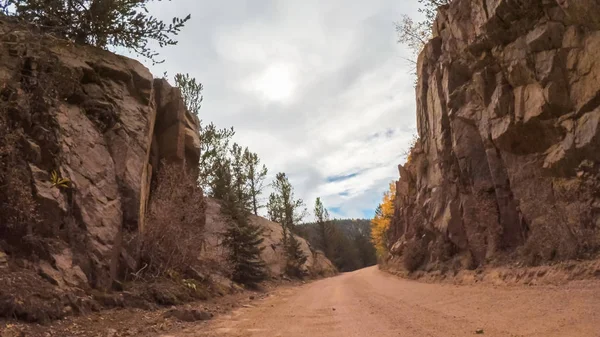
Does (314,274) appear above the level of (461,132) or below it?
below

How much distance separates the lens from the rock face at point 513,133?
1147 centimetres

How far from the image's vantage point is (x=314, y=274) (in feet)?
140

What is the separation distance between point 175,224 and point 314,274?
29047 millimetres

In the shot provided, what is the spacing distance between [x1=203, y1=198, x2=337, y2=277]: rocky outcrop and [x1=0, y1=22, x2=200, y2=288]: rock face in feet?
20.0

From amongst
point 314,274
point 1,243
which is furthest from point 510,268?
point 314,274

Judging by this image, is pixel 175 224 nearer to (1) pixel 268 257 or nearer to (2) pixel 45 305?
(2) pixel 45 305

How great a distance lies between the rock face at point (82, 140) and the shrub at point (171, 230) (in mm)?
666

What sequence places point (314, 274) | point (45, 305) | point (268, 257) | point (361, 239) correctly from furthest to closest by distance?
1. point (361, 239)
2. point (314, 274)
3. point (268, 257)
4. point (45, 305)

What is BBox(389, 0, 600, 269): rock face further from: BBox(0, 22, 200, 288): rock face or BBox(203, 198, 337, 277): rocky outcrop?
BBox(0, 22, 200, 288): rock face

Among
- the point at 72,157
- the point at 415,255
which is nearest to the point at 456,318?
the point at 72,157

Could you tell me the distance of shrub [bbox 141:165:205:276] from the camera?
50.2 ft

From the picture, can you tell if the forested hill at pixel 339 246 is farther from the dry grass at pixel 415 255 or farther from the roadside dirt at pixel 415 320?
the roadside dirt at pixel 415 320

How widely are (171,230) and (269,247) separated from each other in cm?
2208

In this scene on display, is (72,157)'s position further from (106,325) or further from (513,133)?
(513,133)
